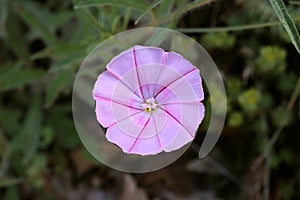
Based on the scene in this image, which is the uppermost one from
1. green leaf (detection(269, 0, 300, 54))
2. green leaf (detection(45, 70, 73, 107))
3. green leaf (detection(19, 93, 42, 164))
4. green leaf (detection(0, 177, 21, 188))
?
green leaf (detection(269, 0, 300, 54))

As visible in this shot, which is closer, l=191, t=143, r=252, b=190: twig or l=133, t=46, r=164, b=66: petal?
l=133, t=46, r=164, b=66: petal

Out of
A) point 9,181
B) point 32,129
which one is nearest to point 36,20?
point 32,129

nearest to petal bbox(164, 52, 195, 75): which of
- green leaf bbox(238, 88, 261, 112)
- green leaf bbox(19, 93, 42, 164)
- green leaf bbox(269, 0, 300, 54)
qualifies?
green leaf bbox(269, 0, 300, 54)

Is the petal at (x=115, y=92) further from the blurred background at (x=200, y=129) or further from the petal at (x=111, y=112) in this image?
the blurred background at (x=200, y=129)

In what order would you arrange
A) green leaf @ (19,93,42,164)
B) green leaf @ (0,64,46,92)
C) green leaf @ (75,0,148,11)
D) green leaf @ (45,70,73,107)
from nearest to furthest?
green leaf @ (75,0,148,11) < green leaf @ (45,70,73,107) < green leaf @ (0,64,46,92) < green leaf @ (19,93,42,164)

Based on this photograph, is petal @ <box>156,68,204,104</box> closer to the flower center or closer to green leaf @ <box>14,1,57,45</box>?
the flower center

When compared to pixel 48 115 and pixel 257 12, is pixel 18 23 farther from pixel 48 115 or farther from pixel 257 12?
pixel 257 12

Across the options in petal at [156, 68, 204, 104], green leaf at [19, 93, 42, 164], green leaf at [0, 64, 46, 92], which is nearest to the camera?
petal at [156, 68, 204, 104]

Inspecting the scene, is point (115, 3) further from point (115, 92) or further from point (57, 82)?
point (57, 82)
